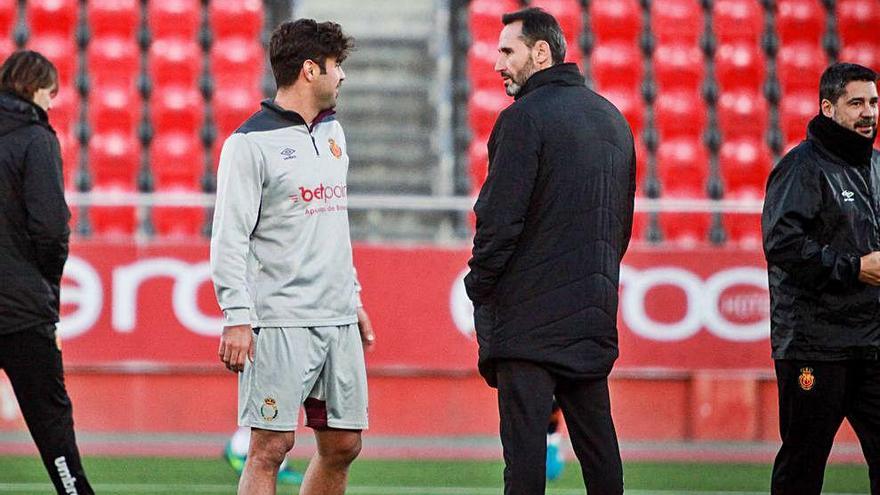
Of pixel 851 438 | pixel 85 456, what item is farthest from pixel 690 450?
pixel 85 456

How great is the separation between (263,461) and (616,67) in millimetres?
9515

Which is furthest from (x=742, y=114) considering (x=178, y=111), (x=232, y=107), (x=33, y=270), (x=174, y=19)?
(x=33, y=270)

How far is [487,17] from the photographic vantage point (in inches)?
579

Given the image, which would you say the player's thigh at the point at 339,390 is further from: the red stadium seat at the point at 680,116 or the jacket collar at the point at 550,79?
the red stadium seat at the point at 680,116

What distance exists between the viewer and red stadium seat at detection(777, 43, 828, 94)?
48.1 feet

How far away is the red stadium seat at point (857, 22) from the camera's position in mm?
15203

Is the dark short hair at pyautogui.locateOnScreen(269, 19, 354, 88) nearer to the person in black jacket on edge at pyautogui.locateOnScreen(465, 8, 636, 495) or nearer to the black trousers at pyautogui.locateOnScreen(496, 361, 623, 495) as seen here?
the person in black jacket on edge at pyautogui.locateOnScreen(465, 8, 636, 495)

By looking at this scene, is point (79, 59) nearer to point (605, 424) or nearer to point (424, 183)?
point (424, 183)

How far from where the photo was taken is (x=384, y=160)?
1430 centimetres

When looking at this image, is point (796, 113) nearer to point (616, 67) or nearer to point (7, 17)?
point (616, 67)

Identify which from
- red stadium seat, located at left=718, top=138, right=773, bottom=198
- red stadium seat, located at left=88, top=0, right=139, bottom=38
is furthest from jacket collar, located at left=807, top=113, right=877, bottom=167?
red stadium seat, located at left=88, top=0, right=139, bottom=38

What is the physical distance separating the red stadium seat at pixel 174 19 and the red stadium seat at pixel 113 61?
302 millimetres

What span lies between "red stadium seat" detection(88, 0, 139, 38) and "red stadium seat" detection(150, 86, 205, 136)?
891mm

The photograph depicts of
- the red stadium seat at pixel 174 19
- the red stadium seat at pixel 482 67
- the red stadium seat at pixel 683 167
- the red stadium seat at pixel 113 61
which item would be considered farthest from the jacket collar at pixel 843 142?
the red stadium seat at pixel 174 19
